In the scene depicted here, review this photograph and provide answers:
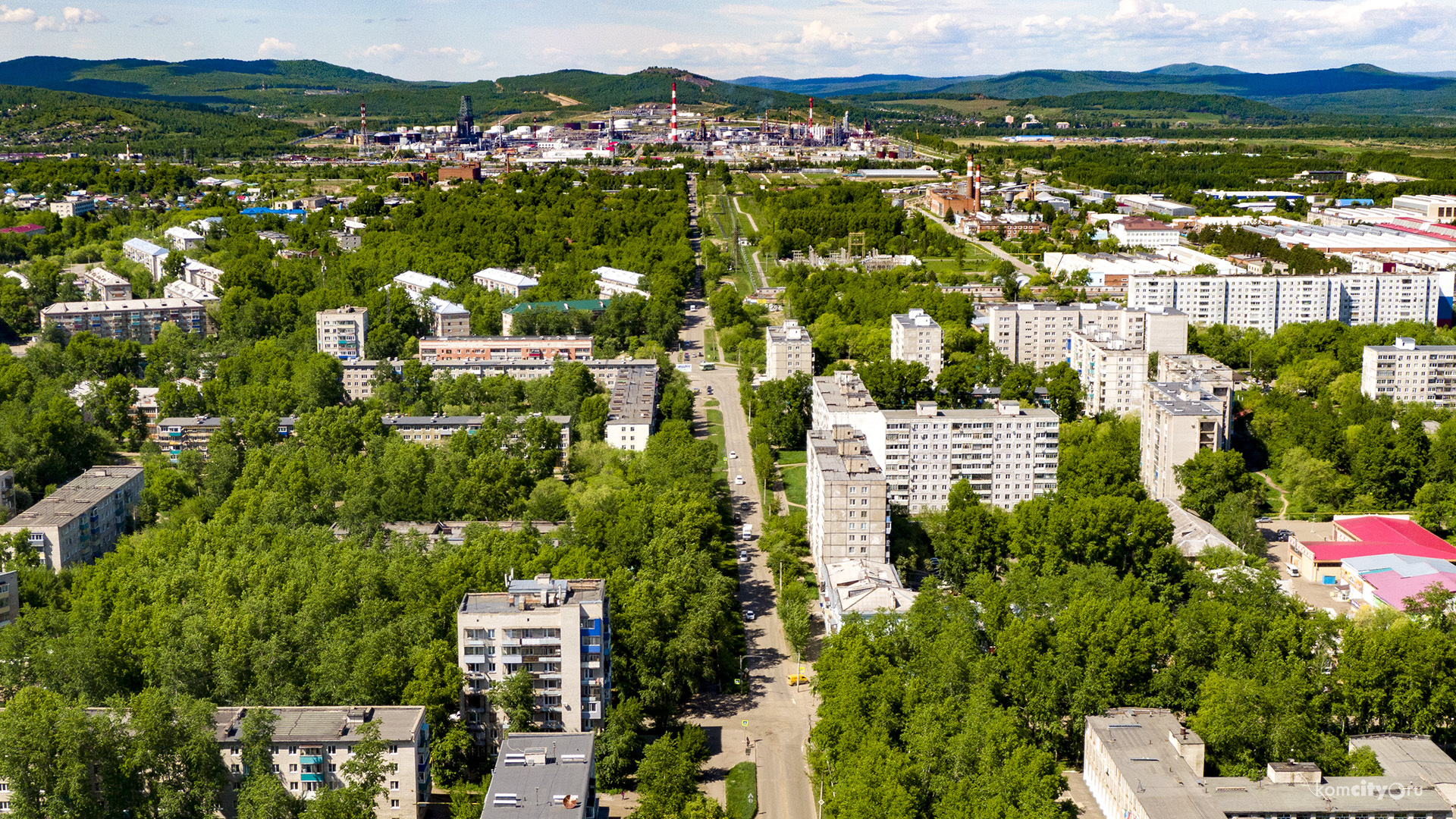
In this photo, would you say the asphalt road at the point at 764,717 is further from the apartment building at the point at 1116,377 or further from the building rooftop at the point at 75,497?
the apartment building at the point at 1116,377

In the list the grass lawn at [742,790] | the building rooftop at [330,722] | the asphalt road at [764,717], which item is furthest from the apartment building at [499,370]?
the building rooftop at [330,722]

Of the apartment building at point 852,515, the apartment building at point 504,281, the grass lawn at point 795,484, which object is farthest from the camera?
the apartment building at point 504,281

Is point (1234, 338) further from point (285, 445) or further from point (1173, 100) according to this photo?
point (1173, 100)

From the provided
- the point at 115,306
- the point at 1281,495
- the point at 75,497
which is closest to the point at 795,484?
the point at 1281,495

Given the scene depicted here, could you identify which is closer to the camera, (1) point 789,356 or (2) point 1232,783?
(2) point 1232,783

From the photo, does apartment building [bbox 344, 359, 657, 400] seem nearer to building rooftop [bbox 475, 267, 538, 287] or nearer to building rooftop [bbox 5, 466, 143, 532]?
building rooftop [bbox 5, 466, 143, 532]

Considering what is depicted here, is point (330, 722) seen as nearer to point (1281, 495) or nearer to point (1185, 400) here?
point (1185, 400)

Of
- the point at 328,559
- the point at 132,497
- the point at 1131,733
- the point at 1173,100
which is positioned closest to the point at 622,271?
the point at 132,497
